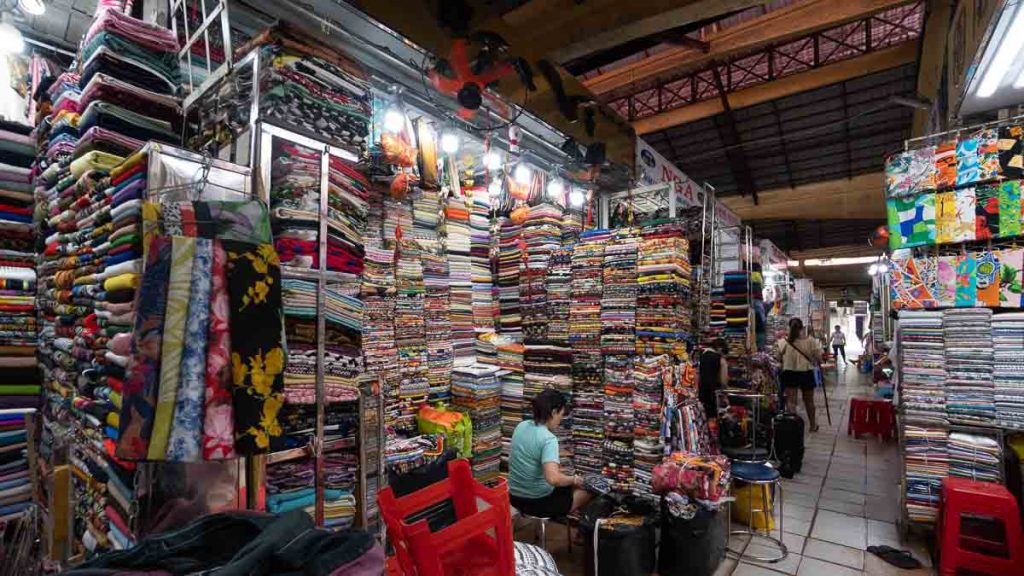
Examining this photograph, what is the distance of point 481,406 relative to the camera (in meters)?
4.48

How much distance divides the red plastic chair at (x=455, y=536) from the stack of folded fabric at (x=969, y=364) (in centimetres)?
390

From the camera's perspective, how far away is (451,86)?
3.87 m

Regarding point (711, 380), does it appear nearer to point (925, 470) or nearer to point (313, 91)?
point (925, 470)

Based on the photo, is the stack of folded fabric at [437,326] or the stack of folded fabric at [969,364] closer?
the stack of folded fabric at [969,364]

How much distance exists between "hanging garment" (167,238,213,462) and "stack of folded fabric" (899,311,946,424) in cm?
492

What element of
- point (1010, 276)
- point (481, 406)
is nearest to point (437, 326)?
point (481, 406)

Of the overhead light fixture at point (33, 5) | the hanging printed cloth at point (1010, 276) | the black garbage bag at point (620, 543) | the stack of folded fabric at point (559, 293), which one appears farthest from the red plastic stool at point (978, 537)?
the overhead light fixture at point (33, 5)

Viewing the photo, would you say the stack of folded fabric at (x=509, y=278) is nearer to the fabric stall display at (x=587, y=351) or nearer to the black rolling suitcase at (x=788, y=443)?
the fabric stall display at (x=587, y=351)

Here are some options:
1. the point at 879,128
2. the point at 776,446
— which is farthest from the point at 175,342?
the point at 879,128

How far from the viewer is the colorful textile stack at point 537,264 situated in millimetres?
5094

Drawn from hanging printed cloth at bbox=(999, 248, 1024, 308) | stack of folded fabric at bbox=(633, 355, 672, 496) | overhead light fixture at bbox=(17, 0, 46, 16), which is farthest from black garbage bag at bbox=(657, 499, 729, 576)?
overhead light fixture at bbox=(17, 0, 46, 16)

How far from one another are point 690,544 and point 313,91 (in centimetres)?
363

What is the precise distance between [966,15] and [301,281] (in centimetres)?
504

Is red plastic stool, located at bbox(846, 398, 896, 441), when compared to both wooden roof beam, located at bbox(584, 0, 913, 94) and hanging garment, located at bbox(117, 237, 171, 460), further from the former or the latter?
hanging garment, located at bbox(117, 237, 171, 460)
